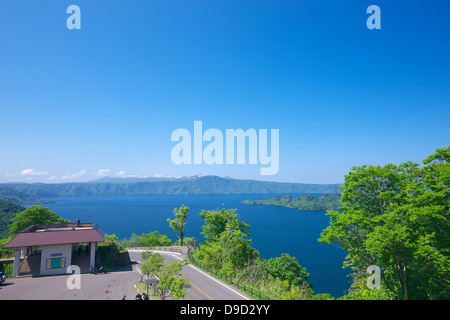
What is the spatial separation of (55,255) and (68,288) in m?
5.59

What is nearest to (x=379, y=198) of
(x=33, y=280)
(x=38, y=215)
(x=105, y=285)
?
(x=105, y=285)

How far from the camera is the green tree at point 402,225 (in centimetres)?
1509

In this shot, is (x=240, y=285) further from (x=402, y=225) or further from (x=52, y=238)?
(x=52, y=238)

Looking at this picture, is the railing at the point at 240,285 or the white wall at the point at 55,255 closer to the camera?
the railing at the point at 240,285

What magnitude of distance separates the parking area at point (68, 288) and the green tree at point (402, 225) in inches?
660

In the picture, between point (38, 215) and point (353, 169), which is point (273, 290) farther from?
point (38, 215)

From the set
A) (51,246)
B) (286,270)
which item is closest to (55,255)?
(51,246)

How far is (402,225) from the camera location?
16.3 meters

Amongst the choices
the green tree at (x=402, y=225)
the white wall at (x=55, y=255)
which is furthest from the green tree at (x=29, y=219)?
the green tree at (x=402, y=225)

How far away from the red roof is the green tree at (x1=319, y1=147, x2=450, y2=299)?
2195cm

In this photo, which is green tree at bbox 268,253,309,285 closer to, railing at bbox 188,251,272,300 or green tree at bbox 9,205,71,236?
railing at bbox 188,251,272,300

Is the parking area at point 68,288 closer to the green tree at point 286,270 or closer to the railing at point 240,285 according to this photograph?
the railing at point 240,285

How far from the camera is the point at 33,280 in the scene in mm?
19750

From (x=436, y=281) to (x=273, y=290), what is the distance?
34.6 ft
